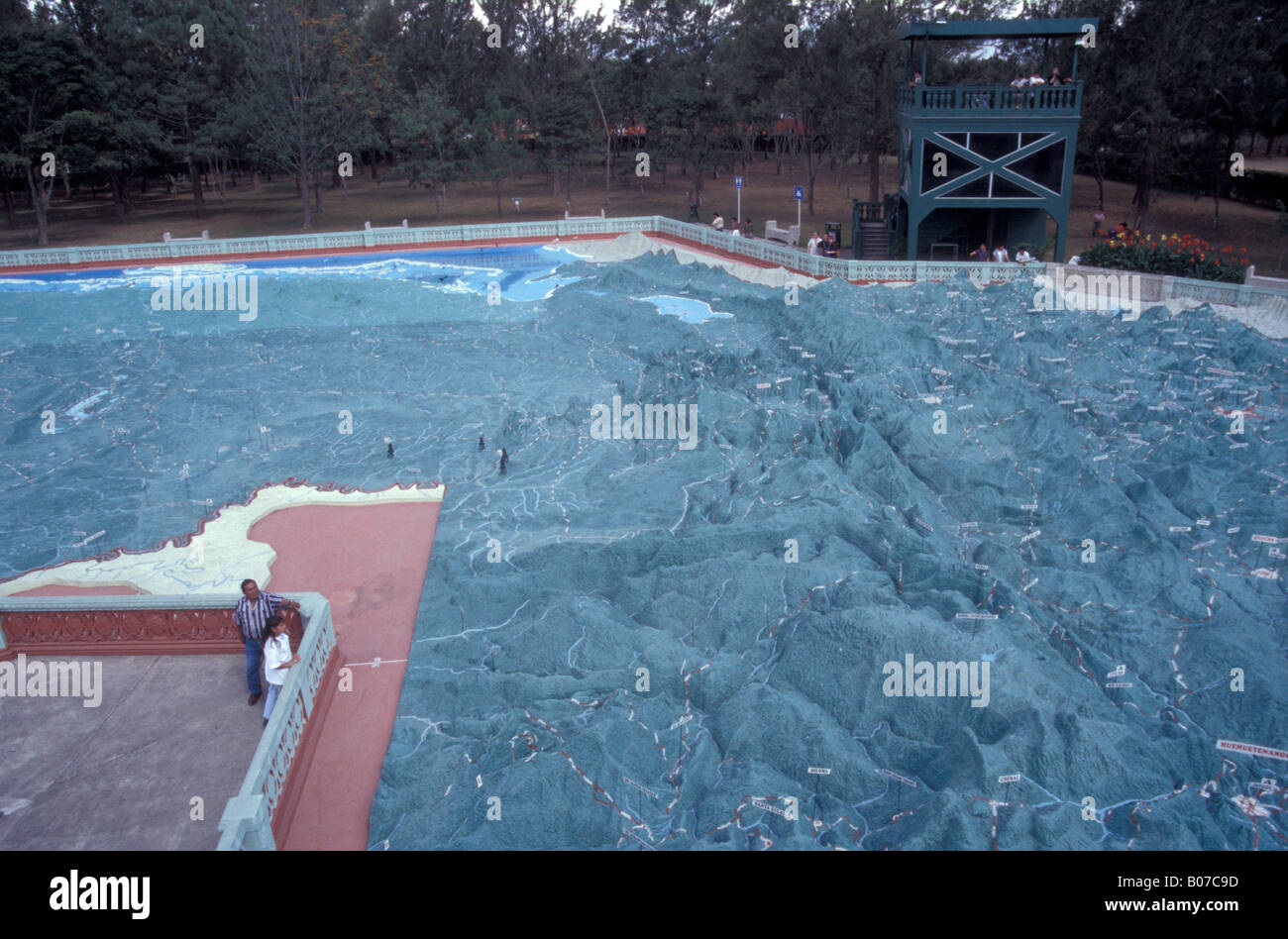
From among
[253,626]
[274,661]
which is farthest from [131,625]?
[274,661]

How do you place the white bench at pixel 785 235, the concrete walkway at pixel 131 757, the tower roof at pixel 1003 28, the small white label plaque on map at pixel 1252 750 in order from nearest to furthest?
the concrete walkway at pixel 131 757, the small white label plaque on map at pixel 1252 750, the tower roof at pixel 1003 28, the white bench at pixel 785 235

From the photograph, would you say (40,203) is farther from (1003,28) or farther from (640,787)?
(640,787)

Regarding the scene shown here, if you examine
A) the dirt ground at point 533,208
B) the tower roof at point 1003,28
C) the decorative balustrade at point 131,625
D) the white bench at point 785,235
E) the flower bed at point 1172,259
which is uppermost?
the tower roof at point 1003,28

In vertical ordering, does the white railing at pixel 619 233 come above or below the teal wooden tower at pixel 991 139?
below

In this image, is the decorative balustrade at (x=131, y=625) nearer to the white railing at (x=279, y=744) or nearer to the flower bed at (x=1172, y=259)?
the white railing at (x=279, y=744)

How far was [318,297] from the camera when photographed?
85.0 feet

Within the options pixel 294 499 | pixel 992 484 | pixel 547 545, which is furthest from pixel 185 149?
pixel 992 484

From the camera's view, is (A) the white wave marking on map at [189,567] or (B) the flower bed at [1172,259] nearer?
(A) the white wave marking on map at [189,567]

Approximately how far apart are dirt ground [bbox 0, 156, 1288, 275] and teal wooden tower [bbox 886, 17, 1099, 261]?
12.4 feet

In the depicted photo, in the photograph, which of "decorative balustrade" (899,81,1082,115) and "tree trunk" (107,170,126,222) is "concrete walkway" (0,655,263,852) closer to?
"decorative balustrade" (899,81,1082,115)

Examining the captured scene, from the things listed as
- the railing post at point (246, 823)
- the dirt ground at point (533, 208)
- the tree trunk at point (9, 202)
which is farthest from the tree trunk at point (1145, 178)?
the tree trunk at point (9, 202)

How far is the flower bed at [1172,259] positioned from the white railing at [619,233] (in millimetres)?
711

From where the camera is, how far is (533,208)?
41.1 metres

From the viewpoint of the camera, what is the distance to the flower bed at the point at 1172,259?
68.7 ft
